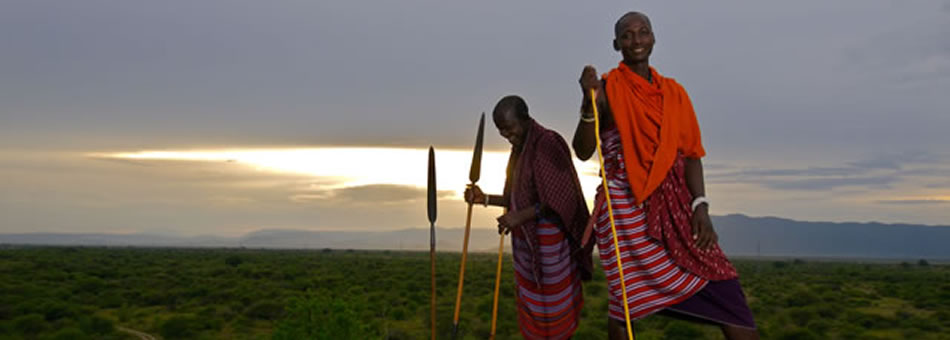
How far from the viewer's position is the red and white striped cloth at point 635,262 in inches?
168

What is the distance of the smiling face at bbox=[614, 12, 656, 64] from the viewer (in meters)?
4.29

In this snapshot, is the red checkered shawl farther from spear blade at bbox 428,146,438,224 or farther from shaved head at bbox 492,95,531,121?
spear blade at bbox 428,146,438,224

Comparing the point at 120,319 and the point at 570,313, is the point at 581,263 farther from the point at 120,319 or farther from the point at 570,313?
the point at 120,319

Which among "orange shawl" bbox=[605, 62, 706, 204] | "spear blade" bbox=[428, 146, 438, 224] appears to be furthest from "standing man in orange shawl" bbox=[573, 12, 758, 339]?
"spear blade" bbox=[428, 146, 438, 224]

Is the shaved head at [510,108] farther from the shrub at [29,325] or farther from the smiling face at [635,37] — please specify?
the shrub at [29,325]

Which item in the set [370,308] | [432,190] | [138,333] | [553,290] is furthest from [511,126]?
[138,333]

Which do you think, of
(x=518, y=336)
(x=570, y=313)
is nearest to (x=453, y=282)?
(x=518, y=336)

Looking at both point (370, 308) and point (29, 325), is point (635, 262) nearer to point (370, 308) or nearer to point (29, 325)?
point (370, 308)

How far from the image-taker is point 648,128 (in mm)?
4250

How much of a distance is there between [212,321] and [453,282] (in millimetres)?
18839

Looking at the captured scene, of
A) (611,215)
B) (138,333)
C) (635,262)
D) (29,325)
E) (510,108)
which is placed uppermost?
(510,108)

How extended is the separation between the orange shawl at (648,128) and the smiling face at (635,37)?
0.35ft

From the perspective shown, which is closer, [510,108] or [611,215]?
[611,215]

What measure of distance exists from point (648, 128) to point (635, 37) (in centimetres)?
52
